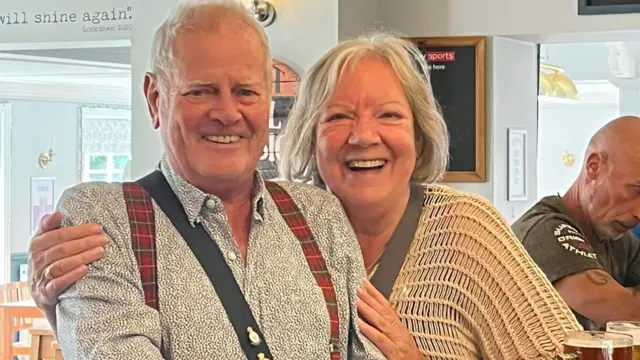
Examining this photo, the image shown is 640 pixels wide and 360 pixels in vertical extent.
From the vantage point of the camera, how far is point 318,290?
1602 millimetres

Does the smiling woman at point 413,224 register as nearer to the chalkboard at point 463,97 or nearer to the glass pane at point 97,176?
the chalkboard at point 463,97

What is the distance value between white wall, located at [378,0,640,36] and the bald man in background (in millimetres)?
1955

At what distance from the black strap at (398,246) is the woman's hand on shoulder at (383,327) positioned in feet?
0.35

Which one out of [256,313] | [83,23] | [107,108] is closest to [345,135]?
[256,313]

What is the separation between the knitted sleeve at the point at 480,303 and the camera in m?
1.95

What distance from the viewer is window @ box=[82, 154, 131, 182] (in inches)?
464

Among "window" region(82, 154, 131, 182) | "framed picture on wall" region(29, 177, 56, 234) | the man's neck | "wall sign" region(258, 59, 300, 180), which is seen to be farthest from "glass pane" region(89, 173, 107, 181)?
the man's neck

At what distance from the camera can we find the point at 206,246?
155cm

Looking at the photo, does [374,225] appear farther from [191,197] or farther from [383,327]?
[191,197]

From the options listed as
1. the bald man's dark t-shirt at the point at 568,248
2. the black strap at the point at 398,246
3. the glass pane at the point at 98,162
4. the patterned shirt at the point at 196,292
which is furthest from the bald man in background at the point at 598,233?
the glass pane at the point at 98,162

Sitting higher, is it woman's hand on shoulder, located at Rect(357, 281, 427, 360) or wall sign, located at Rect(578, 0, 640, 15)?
wall sign, located at Rect(578, 0, 640, 15)

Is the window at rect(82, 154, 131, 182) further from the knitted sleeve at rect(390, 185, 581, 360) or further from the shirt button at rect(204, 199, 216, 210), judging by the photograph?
the shirt button at rect(204, 199, 216, 210)

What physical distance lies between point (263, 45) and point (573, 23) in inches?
122

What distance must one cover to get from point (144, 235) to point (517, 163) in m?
3.45
